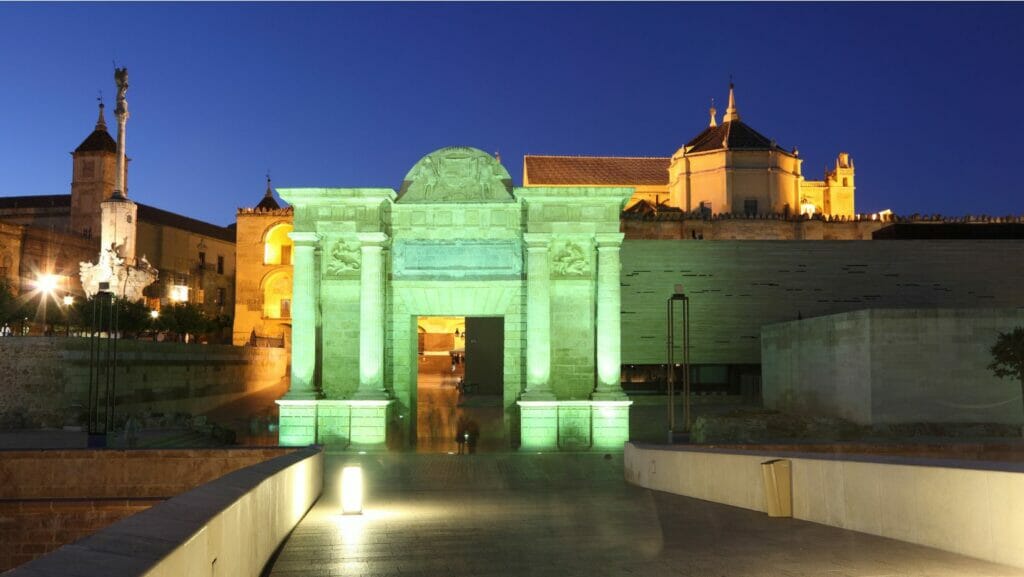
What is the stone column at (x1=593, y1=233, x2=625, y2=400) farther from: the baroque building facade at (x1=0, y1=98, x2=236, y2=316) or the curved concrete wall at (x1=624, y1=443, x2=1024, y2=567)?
the baroque building facade at (x1=0, y1=98, x2=236, y2=316)

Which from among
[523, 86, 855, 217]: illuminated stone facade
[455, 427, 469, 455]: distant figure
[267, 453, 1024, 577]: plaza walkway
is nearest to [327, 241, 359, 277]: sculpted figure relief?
[455, 427, 469, 455]: distant figure

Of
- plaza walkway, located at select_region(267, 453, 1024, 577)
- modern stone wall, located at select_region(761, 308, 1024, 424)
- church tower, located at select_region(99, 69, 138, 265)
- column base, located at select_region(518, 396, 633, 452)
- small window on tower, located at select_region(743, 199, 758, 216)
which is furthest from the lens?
small window on tower, located at select_region(743, 199, 758, 216)

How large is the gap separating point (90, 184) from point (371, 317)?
203ft

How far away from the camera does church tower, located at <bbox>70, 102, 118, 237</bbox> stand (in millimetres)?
78125

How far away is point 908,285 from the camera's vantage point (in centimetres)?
5203

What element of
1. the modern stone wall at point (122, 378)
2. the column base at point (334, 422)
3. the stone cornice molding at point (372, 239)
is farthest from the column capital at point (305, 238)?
the modern stone wall at point (122, 378)

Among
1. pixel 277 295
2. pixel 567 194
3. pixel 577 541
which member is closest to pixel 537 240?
pixel 567 194

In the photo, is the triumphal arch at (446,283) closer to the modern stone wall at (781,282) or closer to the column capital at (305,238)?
the column capital at (305,238)

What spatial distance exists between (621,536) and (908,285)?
4576 cm

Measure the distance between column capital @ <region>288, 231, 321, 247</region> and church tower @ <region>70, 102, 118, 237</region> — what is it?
58.9 m

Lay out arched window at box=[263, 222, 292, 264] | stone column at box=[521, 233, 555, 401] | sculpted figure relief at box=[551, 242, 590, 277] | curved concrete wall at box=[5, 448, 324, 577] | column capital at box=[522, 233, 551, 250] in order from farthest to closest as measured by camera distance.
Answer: arched window at box=[263, 222, 292, 264]
sculpted figure relief at box=[551, 242, 590, 277]
column capital at box=[522, 233, 551, 250]
stone column at box=[521, 233, 555, 401]
curved concrete wall at box=[5, 448, 324, 577]

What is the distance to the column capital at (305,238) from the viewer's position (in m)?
26.0

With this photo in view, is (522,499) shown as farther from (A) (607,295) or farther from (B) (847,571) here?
(A) (607,295)

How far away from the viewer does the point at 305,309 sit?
26.3m
